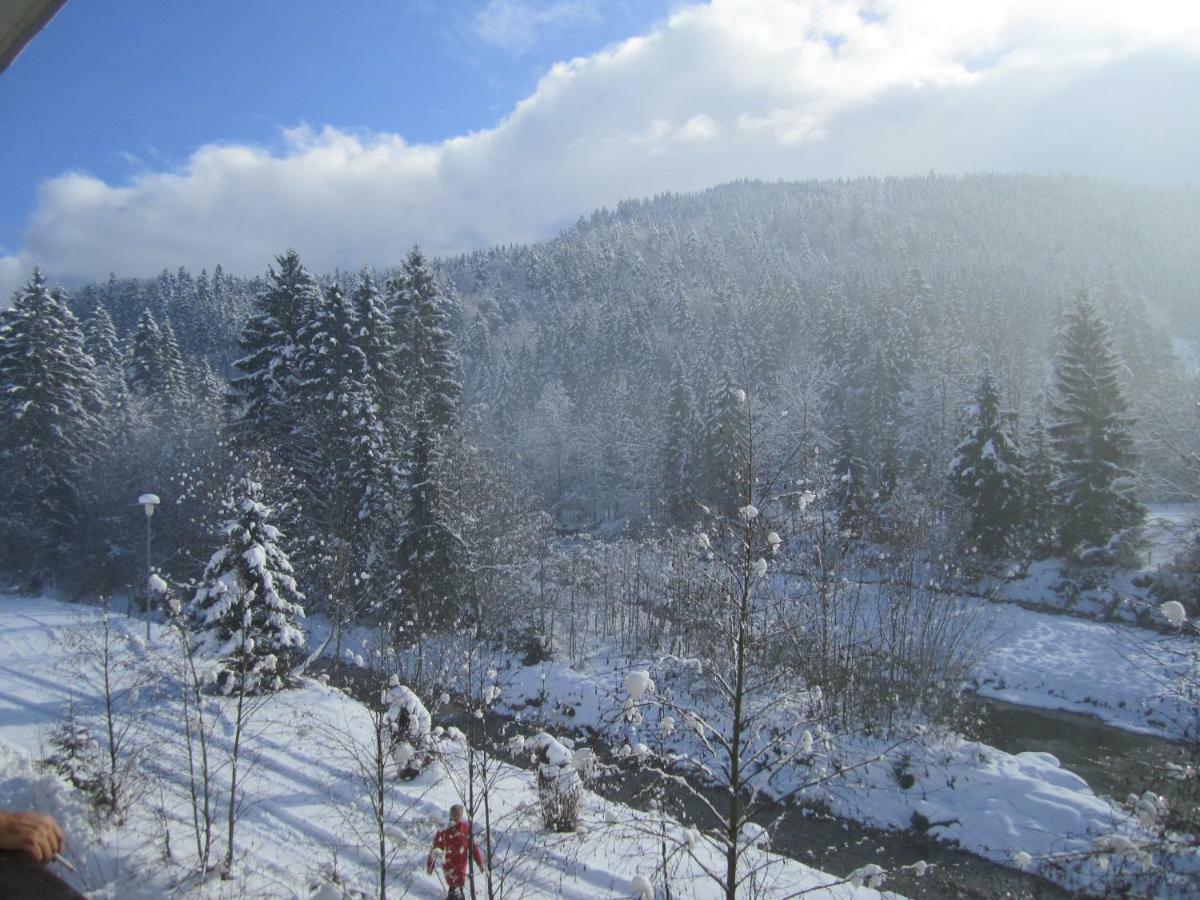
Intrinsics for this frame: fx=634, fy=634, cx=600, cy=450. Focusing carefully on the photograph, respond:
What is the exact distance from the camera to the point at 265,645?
14914 mm

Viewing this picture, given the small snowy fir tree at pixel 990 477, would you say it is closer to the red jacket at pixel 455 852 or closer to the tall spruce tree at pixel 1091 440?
the tall spruce tree at pixel 1091 440

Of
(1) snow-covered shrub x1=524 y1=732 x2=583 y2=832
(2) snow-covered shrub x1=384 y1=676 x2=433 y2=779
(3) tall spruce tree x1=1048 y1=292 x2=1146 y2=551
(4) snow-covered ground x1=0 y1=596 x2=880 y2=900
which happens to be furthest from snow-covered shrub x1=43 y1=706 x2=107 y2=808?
(3) tall spruce tree x1=1048 y1=292 x2=1146 y2=551

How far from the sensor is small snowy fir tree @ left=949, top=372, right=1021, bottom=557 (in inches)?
1249

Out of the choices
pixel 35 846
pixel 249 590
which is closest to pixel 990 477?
pixel 249 590

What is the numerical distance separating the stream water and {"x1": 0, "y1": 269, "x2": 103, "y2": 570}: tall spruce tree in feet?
64.1

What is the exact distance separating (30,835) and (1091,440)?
1518 inches

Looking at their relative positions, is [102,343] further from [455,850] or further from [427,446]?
[455,850]

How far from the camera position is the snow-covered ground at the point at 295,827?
7.60 metres

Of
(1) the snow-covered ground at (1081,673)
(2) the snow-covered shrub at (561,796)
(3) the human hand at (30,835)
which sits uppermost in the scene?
(3) the human hand at (30,835)

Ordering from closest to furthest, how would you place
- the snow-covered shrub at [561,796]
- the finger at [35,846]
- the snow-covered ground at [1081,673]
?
1. the finger at [35,846]
2. the snow-covered shrub at [561,796]
3. the snow-covered ground at [1081,673]

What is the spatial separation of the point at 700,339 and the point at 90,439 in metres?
67.5

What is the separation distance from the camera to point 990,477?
32000 millimetres

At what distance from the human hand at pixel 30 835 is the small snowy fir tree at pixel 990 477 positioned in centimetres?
3558

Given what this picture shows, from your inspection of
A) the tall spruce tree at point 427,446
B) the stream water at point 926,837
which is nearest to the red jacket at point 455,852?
the stream water at point 926,837
